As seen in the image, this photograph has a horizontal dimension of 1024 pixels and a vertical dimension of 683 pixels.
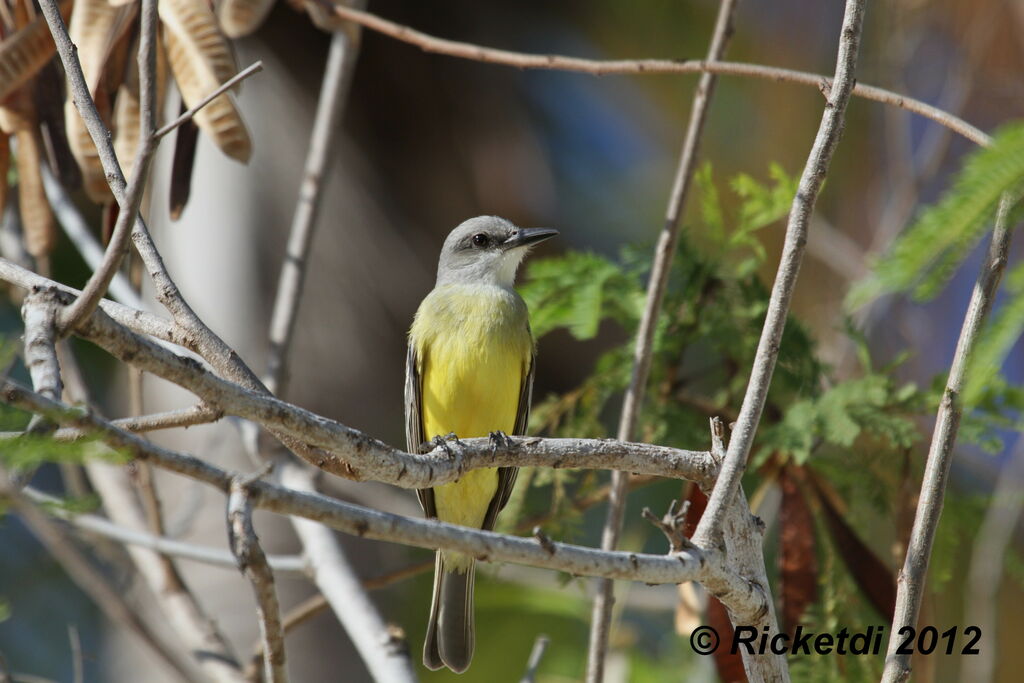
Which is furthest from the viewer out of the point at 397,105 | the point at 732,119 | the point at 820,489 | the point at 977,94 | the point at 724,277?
the point at 732,119

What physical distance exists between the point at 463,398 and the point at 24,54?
2040 mm

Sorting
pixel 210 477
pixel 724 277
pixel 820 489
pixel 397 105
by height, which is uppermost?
pixel 397 105

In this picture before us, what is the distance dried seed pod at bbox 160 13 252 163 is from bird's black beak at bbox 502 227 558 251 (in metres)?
1.83

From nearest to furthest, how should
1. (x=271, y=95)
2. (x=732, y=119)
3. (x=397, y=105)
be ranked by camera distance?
(x=271, y=95) < (x=397, y=105) < (x=732, y=119)

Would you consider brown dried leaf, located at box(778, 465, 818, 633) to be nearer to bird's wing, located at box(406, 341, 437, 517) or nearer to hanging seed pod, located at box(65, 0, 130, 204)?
bird's wing, located at box(406, 341, 437, 517)

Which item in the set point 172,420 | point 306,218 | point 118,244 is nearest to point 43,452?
point 118,244

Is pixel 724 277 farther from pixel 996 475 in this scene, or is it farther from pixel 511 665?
pixel 511 665

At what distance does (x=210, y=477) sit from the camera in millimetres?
1492

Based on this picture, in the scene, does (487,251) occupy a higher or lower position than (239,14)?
higher

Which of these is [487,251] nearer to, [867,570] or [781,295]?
[867,570]

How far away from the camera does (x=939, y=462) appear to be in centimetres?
216

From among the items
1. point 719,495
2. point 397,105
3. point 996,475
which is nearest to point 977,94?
point 996,475

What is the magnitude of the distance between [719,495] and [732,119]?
7.25 meters

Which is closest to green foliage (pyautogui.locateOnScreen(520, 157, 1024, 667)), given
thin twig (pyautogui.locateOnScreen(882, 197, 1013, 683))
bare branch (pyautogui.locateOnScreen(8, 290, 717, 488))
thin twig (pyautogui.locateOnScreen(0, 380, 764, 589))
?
thin twig (pyautogui.locateOnScreen(882, 197, 1013, 683))
